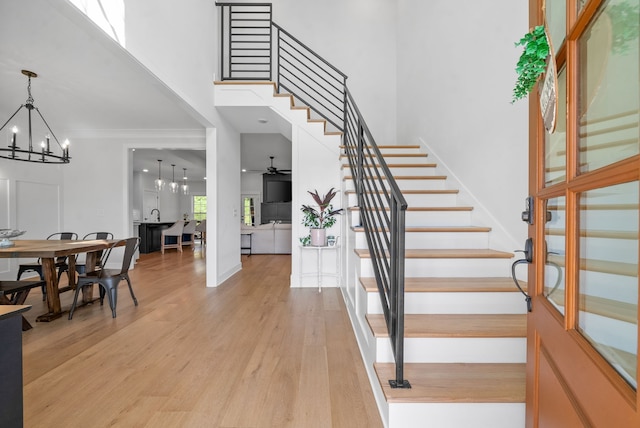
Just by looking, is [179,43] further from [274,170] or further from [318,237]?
[274,170]

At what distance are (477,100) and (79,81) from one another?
4358 mm

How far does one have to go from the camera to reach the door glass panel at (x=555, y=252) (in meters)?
0.86

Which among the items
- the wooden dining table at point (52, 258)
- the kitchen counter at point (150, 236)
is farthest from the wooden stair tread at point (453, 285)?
the kitchen counter at point (150, 236)

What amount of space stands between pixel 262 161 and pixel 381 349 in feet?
30.7

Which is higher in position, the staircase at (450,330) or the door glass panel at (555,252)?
the door glass panel at (555,252)

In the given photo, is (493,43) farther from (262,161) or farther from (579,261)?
(262,161)

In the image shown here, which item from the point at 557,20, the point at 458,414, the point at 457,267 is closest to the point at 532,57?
the point at 557,20

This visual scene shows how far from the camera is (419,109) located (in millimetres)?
4367

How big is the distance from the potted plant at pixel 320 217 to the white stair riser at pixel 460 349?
2204 millimetres

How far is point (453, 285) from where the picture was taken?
2012 millimetres

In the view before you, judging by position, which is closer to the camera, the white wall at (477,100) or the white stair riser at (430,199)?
the white wall at (477,100)

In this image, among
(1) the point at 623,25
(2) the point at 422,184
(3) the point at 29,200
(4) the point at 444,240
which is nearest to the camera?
(1) the point at 623,25

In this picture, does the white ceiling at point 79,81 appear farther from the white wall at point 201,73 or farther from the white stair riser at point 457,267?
the white stair riser at point 457,267

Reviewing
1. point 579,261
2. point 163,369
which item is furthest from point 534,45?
point 163,369
